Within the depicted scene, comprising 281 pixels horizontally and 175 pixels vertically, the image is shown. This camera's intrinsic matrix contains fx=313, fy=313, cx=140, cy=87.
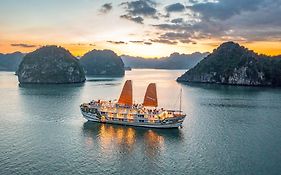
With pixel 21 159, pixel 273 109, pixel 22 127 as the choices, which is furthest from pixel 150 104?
pixel 273 109

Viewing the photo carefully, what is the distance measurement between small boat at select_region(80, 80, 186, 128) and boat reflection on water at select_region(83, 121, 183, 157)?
225cm

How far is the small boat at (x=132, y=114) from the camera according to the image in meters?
105

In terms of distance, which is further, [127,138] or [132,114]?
[132,114]

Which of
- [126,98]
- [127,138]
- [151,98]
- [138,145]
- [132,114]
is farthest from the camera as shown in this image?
[126,98]

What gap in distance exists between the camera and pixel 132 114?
107 m

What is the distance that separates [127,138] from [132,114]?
15471mm

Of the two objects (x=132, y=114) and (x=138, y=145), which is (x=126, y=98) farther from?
(x=138, y=145)

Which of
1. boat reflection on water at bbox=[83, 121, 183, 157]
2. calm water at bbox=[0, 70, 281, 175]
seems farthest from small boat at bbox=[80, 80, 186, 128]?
calm water at bbox=[0, 70, 281, 175]

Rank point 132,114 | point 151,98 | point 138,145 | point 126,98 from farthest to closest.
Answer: point 126,98 → point 151,98 → point 132,114 → point 138,145

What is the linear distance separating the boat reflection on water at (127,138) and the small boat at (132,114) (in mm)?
2251

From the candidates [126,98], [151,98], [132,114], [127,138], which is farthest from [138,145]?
[126,98]

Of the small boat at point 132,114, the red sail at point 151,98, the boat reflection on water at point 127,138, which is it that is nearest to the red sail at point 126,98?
the small boat at point 132,114

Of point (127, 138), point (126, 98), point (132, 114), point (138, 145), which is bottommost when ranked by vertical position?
point (138, 145)

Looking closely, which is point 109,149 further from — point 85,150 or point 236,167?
point 236,167
